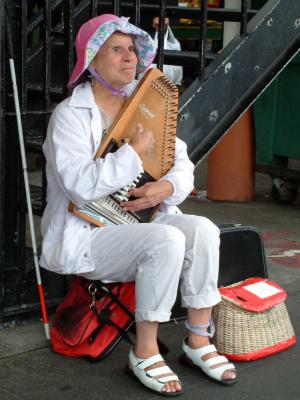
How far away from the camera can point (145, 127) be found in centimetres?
366

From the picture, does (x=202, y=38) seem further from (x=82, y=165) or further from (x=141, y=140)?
(x=82, y=165)

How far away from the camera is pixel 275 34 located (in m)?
4.67

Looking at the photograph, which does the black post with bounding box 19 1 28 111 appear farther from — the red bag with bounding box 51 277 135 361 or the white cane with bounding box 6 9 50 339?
the red bag with bounding box 51 277 135 361

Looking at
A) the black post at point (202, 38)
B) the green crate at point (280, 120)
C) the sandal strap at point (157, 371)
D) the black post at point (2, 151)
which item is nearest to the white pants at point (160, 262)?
the sandal strap at point (157, 371)

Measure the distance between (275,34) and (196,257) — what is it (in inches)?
66.7

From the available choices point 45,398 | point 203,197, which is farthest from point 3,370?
point 203,197

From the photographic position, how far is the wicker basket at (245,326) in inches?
149

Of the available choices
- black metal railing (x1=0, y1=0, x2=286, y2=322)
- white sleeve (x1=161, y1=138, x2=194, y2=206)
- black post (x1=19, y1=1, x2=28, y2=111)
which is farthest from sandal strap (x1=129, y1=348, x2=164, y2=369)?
black post (x1=19, y1=1, x2=28, y2=111)

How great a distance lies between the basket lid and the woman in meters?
0.21

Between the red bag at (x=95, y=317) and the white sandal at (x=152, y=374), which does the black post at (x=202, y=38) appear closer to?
the red bag at (x=95, y=317)

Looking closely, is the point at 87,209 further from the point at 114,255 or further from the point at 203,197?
the point at 203,197

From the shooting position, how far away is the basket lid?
3.81 metres

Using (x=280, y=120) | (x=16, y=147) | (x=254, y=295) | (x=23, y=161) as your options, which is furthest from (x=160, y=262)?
(x=280, y=120)

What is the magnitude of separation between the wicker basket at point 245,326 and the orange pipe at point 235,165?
3.60 metres
